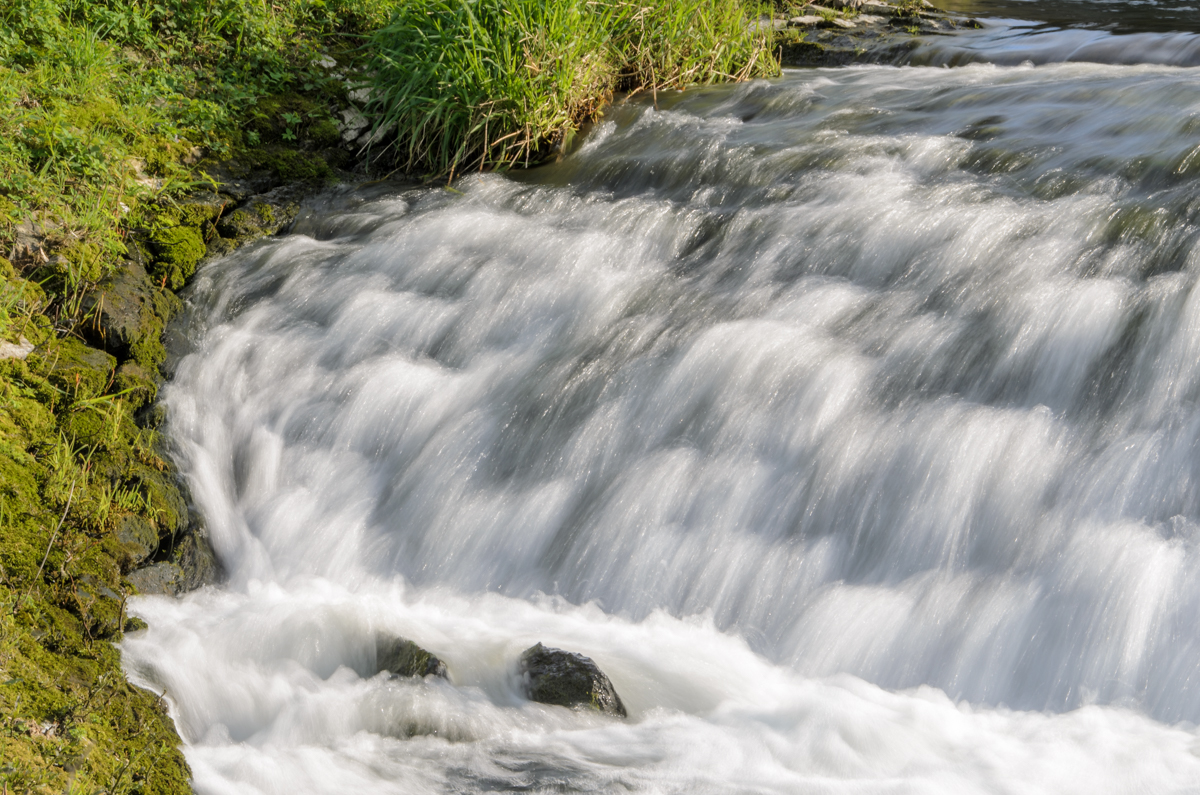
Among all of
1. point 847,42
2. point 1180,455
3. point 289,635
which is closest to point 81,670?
point 289,635

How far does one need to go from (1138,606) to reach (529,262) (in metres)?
2.98

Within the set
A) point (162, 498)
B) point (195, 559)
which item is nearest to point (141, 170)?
Result: point (162, 498)

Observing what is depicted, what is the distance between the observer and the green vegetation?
239cm

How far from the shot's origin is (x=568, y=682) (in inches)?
101

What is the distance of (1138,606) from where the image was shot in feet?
8.57

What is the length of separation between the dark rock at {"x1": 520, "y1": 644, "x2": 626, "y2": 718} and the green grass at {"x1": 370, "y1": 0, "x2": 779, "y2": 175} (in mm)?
3676

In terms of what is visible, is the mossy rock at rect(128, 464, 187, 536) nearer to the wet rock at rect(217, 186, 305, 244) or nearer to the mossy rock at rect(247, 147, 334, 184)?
the wet rock at rect(217, 186, 305, 244)

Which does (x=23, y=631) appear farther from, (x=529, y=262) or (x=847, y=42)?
(x=847, y=42)

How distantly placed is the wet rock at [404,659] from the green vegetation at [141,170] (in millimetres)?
574

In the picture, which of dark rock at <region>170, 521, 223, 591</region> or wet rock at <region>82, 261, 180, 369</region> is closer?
dark rock at <region>170, 521, 223, 591</region>

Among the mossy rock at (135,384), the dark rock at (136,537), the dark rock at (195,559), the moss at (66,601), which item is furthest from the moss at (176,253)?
the dark rock at (136,537)

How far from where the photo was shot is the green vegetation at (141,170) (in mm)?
2393

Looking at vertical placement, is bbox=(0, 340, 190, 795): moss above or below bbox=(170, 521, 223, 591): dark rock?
above

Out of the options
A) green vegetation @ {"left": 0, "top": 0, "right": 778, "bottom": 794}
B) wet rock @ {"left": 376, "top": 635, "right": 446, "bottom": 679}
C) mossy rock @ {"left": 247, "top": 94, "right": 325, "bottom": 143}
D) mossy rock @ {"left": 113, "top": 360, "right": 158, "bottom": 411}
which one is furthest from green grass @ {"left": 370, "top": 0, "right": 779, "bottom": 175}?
wet rock @ {"left": 376, "top": 635, "right": 446, "bottom": 679}
